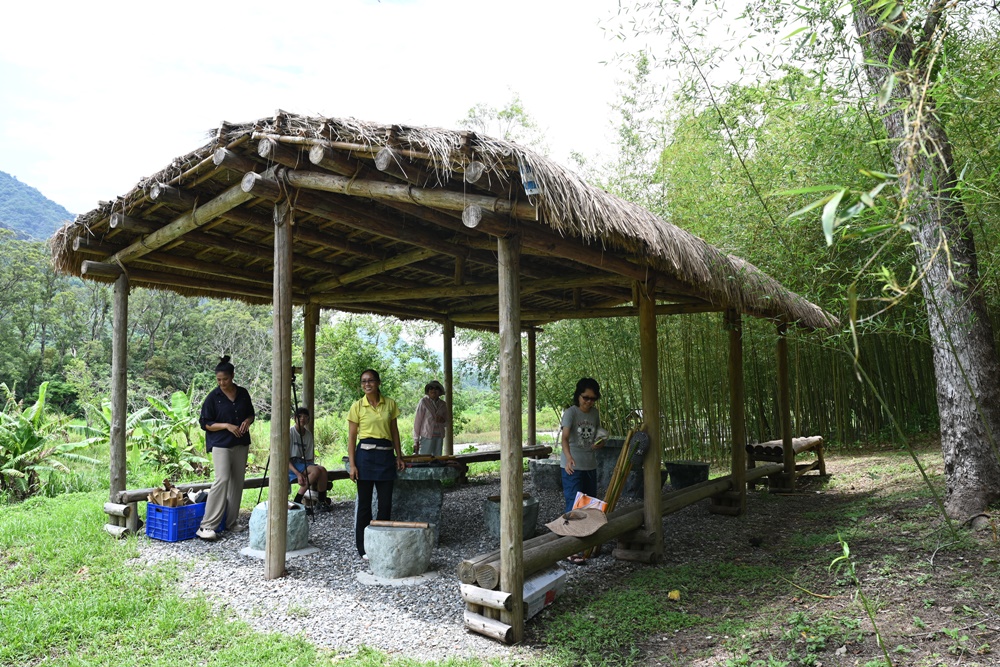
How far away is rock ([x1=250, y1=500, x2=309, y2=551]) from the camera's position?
4531mm

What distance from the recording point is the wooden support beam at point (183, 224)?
422cm

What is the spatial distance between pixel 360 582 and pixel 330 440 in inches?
399

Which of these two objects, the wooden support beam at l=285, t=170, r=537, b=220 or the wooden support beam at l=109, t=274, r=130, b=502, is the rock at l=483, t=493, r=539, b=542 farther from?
the wooden support beam at l=109, t=274, r=130, b=502

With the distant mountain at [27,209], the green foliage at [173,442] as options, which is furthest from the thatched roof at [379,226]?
the distant mountain at [27,209]

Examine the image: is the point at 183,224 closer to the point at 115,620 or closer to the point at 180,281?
the point at 180,281

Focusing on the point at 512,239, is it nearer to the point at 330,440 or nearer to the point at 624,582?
the point at 624,582

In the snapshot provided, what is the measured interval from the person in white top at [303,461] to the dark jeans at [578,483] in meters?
2.25

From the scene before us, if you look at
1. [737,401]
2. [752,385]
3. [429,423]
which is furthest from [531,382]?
[737,401]

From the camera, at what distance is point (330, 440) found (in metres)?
13.7

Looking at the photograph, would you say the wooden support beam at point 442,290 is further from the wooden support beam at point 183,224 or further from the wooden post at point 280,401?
the wooden support beam at point 183,224

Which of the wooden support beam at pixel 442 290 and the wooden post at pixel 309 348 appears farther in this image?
the wooden post at pixel 309 348

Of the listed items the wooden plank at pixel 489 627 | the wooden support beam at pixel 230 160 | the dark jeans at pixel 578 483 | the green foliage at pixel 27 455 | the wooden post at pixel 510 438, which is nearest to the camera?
the wooden plank at pixel 489 627

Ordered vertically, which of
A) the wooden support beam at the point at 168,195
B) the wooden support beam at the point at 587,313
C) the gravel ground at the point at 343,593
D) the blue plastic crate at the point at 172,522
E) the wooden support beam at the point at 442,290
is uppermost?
the wooden support beam at the point at 168,195

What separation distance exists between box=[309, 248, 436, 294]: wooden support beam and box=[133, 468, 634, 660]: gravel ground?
7.50 feet
